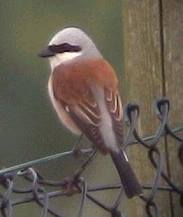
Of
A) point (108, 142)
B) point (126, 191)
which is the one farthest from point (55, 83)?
point (126, 191)

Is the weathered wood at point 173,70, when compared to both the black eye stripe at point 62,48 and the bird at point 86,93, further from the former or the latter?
the black eye stripe at point 62,48

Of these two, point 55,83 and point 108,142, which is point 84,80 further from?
point 108,142

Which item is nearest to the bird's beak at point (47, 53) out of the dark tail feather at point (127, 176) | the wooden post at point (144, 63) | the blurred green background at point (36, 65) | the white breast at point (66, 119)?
the white breast at point (66, 119)

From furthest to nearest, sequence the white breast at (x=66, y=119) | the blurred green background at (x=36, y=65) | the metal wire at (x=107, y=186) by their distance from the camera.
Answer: the blurred green background at (x=36, y=65), the white breast at (x=66, y=119), the metal wire at (x=107, y=186)

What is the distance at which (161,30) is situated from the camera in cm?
527

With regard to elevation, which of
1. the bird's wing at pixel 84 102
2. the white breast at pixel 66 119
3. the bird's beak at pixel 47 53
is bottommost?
the white breast at pixel 66 119

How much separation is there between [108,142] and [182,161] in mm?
387

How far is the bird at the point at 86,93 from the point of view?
5.59 m

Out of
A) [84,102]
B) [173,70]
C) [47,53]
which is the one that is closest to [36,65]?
[47,53]

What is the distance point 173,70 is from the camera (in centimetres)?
527

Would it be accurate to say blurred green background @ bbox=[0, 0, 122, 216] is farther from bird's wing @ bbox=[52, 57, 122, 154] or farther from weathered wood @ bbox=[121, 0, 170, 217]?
weathered wood @ bbox=[121, 0, 170, 217]

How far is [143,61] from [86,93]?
78 centimetres

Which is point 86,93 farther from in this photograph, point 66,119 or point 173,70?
point 173,70

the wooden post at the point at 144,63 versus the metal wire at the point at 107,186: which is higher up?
the wooden post at the point at 144,63
